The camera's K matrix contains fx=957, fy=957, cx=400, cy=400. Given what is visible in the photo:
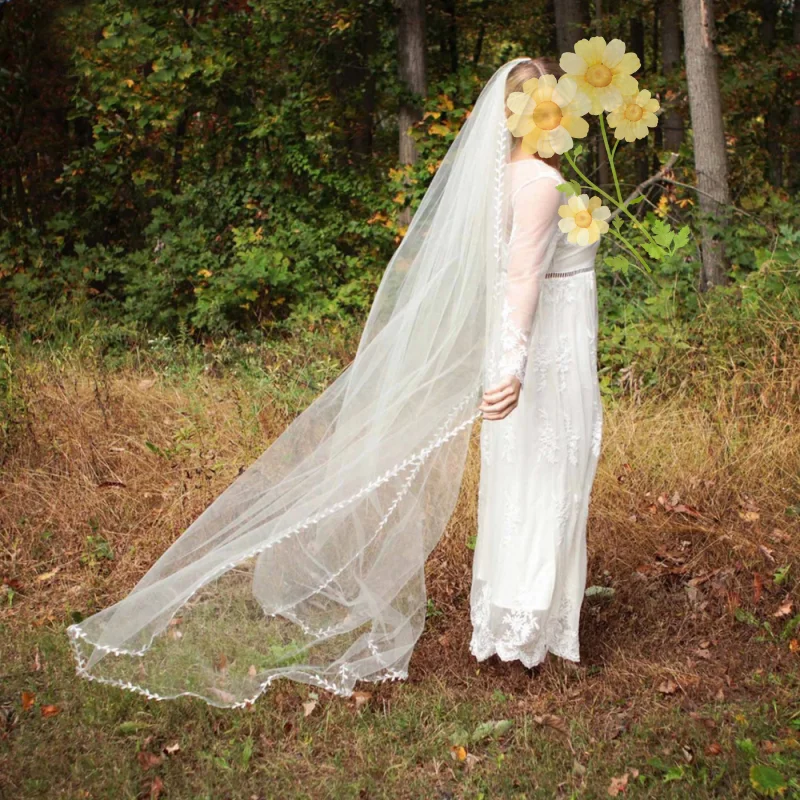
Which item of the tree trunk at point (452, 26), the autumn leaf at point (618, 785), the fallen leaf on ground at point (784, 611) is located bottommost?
the autumn leaf at point (618, 785)

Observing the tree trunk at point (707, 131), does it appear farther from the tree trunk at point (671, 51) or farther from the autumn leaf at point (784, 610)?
the tree trunk at point (671, 51)

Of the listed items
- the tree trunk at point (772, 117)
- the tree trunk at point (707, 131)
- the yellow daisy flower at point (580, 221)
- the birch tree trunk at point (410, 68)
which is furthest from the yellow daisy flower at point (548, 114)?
the tree trunk at point (772, 117)

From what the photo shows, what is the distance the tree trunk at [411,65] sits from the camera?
29.1 ft

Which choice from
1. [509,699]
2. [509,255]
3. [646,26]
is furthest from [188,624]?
[646,26]

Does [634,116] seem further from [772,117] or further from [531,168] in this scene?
[772,117]

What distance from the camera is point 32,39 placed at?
9.53 m

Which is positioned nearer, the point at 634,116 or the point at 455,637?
the point at 634,116

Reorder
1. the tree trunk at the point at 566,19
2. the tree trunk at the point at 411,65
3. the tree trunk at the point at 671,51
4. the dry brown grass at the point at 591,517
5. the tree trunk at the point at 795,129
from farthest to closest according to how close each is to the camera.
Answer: the tree trunk at the point at 795,129 < the tree trunk at the point at 671,51 < the tree trunk at the point at 566,19 < the tree trunk at the point at 411,65 < the dry brown grass at the point at 591,517

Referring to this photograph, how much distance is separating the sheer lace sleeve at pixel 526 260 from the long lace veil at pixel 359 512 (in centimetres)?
18

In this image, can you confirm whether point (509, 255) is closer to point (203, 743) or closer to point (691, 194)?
point (203, 743)

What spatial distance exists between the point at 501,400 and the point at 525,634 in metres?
0.90

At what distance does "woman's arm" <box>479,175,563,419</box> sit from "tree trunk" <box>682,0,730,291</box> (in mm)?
4190

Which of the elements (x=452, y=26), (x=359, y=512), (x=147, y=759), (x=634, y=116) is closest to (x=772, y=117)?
(x=452, y=26)

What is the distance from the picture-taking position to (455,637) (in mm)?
3775
